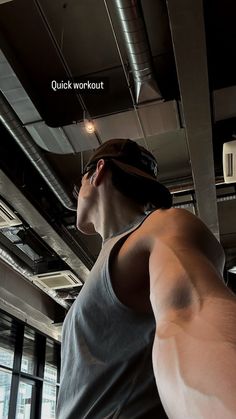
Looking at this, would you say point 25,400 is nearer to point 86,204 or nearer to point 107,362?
point 86,204

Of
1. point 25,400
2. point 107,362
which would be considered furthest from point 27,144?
point 25,400

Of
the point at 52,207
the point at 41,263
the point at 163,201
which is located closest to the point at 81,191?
the point at 163,201

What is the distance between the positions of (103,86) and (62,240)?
66.2 inches

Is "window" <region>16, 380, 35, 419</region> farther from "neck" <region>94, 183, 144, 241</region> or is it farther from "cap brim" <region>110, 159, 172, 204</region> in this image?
"cap brim" <region>110, 159, 172, 204</region>

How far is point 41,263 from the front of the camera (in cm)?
474

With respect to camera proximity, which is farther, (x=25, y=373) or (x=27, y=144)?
(x=25, y=373)

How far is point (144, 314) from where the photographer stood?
653 millimetres

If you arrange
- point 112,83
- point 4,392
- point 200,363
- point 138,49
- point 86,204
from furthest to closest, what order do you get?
point 4,392
point 112,83
point 138,49
point 86,204
point 200,363

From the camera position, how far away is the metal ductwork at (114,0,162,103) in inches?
70.9

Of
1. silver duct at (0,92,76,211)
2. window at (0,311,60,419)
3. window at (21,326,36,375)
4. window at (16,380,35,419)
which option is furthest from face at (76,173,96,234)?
window at (21,326,36,375)

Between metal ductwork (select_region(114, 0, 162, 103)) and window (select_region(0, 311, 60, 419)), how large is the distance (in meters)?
4.12

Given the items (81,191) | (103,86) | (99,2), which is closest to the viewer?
(81,191)

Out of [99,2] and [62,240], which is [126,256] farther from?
[62,240]

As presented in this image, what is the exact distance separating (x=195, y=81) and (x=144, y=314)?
171 centimetres
